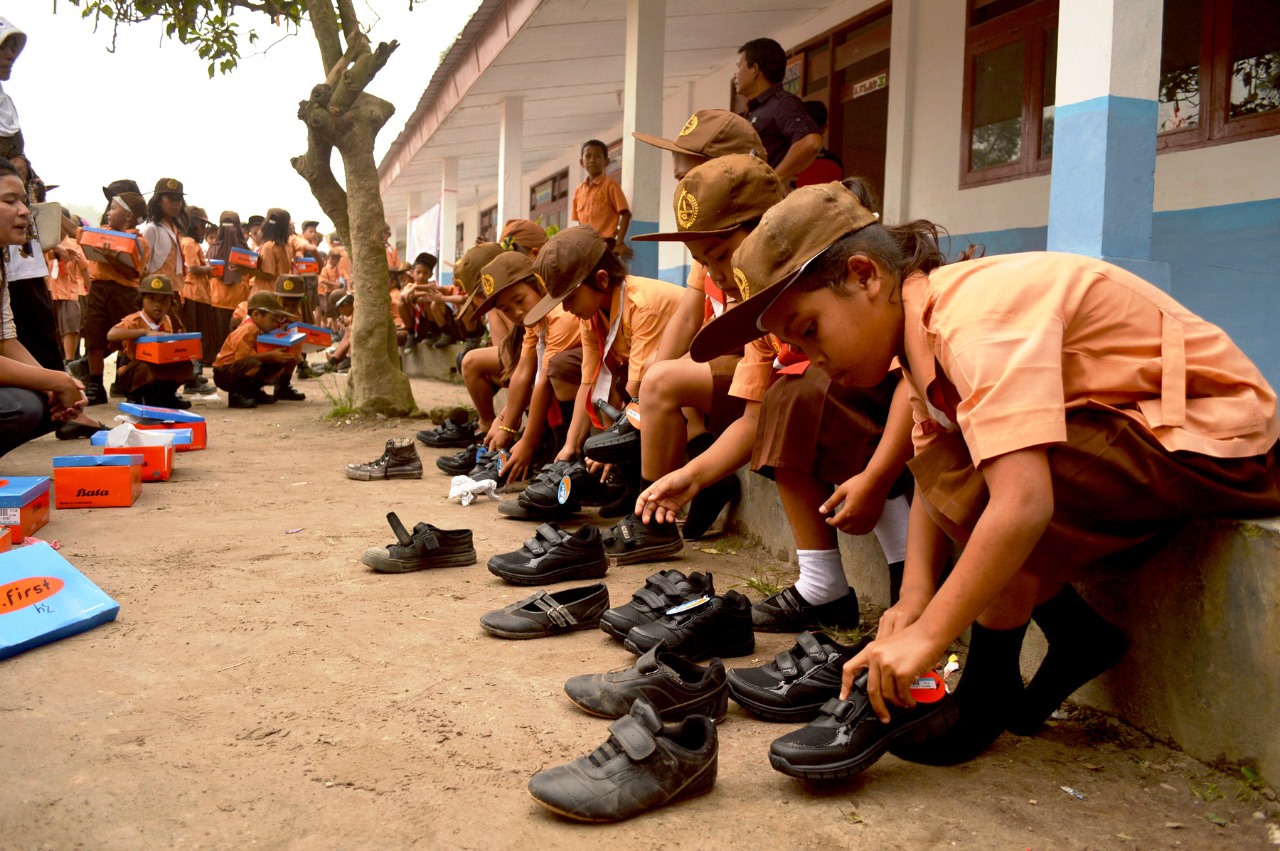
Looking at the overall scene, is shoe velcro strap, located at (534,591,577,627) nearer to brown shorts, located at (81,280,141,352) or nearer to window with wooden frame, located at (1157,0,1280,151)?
window with wooden frame, located at (1157,0,1280,151)

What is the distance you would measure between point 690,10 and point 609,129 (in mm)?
4673

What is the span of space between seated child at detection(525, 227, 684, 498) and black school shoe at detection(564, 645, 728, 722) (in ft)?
6.29

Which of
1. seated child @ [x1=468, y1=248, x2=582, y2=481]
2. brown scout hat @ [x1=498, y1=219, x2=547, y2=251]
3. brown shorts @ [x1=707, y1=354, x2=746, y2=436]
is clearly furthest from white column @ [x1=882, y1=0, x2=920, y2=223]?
brown shorts @ [x1=707, y1=354, x2=746, y2=436]

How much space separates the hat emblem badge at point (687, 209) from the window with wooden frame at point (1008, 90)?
3.33 meters

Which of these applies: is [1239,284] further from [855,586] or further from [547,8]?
[547,8]

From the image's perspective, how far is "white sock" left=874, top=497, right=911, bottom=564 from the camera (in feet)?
8.82

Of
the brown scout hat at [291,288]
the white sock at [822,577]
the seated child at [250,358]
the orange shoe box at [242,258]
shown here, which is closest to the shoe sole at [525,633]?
the white sock at [822,577]

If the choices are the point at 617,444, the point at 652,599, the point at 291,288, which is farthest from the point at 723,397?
the point at 291,288

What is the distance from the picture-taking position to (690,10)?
752 centimetres

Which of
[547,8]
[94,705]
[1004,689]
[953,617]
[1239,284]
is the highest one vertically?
[547,8]

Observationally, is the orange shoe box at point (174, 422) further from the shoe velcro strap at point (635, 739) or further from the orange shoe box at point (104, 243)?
the shoe velcro strap at point (635, 739)

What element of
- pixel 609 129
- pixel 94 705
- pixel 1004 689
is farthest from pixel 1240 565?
pixel 609 129

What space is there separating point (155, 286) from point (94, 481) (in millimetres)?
4330

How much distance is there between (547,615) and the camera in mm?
2699
